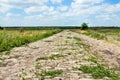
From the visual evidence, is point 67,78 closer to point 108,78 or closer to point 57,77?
point 57,77

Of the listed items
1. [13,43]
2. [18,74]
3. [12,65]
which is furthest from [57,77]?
[13,43]

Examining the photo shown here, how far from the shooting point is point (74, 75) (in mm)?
9609

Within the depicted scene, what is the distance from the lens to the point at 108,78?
9.46 metres

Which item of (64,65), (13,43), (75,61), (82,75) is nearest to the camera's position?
(82,75)

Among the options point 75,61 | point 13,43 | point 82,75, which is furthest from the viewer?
point 13,43

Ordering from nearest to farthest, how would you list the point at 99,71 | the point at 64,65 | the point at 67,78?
the point at 67,78
the point at 99,71
the point at 64,65

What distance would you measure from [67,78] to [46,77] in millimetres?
659

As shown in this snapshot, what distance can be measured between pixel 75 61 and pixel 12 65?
2510 millimetres

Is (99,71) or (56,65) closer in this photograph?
(99,71)

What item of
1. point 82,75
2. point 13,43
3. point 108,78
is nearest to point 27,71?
point 82,75

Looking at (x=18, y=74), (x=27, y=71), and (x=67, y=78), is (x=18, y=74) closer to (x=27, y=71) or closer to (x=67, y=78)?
(x=27, y=71)

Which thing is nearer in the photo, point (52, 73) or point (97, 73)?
point (52, 73)

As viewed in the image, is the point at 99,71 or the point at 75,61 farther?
the point at 75,61

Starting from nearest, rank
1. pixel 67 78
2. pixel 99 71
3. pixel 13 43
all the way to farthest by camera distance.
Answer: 1. pixel 67 78
2. pixel 99 71
3. pixel 13 43
